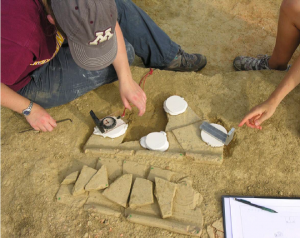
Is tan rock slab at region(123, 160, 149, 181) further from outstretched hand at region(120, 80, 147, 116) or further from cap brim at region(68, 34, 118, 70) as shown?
cap brim at region(68, 34, 118, 70)

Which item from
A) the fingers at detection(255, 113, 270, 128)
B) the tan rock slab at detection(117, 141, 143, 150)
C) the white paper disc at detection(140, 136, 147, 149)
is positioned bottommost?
the tan rock slab at detection(117, 141, 143, 150)

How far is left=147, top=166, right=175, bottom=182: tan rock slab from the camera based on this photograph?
1716mm

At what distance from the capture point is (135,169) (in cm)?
178

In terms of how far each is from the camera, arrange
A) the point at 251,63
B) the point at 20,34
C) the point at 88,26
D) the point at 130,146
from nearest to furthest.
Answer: the point at 88,26, the point at 20,34, the point at 130,146, the point at 251,63

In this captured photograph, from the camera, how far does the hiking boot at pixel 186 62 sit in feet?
8.43

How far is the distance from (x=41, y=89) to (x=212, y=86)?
4.91 ft

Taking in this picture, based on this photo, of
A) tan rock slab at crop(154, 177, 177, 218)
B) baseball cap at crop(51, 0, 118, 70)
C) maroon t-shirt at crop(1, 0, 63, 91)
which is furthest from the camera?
tan rock slab at crop(154, 177, 177, 218)

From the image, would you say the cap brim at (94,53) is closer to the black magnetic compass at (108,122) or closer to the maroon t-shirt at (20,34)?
the maroon t-shirt at (20,34)

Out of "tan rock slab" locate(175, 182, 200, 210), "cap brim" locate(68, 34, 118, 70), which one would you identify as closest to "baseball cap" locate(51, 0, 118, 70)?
"cap brim" locate(68, 34, 118, 70)

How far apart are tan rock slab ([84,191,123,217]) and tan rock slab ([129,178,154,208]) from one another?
0.12 meters

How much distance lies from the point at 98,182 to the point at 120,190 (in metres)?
0.17

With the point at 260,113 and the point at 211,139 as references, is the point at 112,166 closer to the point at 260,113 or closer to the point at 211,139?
the point at 211,139

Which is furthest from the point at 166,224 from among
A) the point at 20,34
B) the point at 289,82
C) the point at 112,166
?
the point at 20,34

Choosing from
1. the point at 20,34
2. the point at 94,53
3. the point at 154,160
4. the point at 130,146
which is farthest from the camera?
the point at 130,146
